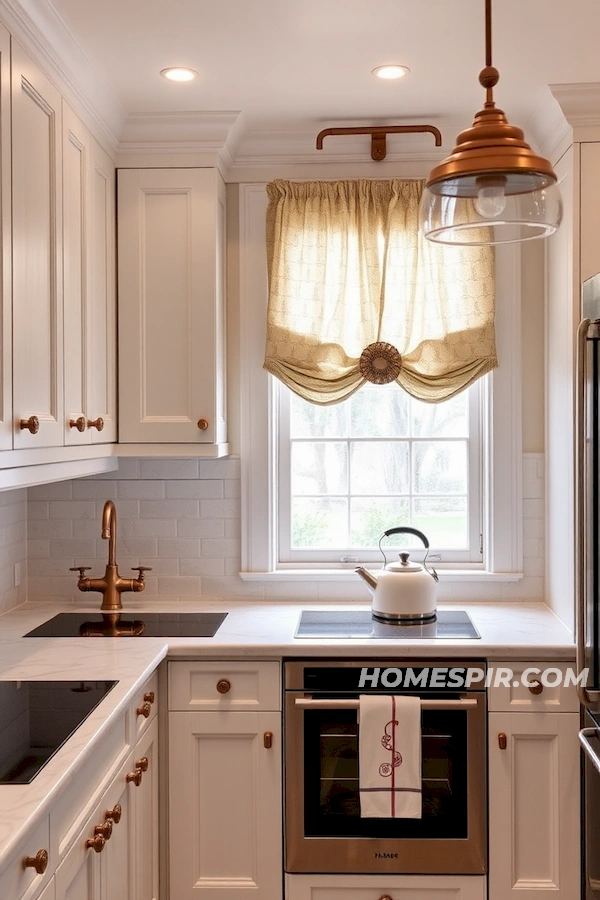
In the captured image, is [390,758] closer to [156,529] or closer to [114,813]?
[114,813]

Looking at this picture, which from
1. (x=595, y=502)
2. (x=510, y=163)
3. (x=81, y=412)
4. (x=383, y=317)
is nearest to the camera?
(x=510, y=163)

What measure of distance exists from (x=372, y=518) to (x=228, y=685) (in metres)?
0.97

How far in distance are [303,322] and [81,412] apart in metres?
0.97

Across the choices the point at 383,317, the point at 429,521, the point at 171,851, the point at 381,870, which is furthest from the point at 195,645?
the point at 383,317

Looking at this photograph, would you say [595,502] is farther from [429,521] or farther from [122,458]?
[122,458]

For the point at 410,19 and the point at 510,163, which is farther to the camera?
the point at 410,19

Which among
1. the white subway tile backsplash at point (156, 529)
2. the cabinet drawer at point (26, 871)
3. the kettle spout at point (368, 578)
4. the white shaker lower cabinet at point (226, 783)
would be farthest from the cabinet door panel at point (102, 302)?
the cabinet drawer at point (26, 871)

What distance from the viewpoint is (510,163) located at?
1.51 m

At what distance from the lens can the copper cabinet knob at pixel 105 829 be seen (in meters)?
1.91

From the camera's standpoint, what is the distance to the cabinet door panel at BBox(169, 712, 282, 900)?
269 cm

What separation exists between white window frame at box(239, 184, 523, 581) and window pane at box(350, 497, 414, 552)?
0.17 meters

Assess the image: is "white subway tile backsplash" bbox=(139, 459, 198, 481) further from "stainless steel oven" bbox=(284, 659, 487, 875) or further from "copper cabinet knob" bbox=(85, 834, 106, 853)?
"copper cabinet knob" bbox=(85, 834, 106, 853)

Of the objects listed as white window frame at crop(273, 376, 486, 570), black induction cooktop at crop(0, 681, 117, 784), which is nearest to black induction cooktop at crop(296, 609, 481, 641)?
white window frame at crop(273, 376, 486, 570)

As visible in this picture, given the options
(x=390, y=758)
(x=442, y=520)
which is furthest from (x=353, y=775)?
(x=442, y=520)
